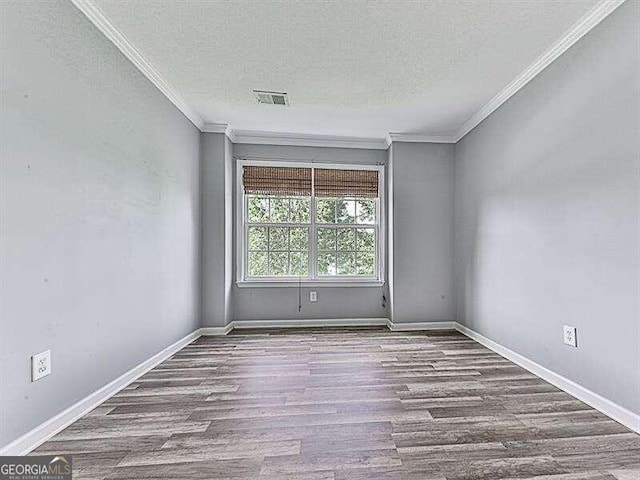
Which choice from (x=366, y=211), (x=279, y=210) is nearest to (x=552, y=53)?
(x=366, y=211)

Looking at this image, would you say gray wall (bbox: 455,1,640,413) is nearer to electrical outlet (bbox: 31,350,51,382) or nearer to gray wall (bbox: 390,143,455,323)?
gray wall (bbox: 390,143,455,323)

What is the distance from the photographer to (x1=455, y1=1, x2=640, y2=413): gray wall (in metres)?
1.88

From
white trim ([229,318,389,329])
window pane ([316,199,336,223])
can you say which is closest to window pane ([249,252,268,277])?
white trim ([229,318,389,329])

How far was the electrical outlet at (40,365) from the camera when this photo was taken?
161cm

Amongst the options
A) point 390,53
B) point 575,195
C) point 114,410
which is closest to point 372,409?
point 114,410

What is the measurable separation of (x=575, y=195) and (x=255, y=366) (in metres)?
2.73

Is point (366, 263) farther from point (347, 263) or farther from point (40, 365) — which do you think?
point (40, 365)

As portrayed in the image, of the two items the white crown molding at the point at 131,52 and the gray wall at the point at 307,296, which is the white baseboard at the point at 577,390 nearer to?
the gray wall at the point at 307,296

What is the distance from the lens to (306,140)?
4.25 m

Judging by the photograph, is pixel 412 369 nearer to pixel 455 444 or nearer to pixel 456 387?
pixel 456 387

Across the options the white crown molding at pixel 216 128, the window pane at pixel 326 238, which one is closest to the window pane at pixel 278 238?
the window pane at pixel 326 238

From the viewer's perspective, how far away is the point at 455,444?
5.54 ft

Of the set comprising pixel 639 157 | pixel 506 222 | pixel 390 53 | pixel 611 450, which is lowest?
pixel 611 450

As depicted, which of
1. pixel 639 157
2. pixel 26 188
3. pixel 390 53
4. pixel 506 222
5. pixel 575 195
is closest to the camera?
pixel 26 188
